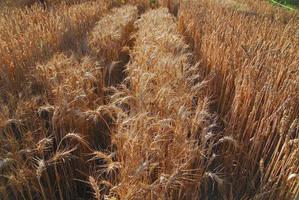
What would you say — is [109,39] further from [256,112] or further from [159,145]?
[159,145]

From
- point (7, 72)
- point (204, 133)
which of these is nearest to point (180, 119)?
point (204, 133)

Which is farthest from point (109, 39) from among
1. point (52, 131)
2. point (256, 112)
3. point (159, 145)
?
point (159, 145)

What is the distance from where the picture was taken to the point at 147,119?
163cm

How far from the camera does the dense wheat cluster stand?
1.58 meters

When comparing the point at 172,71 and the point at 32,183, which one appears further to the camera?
the point at 172,71

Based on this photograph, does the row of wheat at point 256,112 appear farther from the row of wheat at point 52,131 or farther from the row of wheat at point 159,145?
the row of wheat at point 52,131

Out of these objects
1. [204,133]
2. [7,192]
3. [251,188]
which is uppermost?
[204,133]

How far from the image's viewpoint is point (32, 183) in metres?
1.71

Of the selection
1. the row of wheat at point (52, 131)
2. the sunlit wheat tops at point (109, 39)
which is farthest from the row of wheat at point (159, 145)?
the sunlit wheat tops at point (109, 39)

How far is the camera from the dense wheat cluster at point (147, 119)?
5.17 ft

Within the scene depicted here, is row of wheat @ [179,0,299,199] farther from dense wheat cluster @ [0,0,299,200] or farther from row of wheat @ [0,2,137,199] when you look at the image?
row of wheat @ [0,2,137,199]

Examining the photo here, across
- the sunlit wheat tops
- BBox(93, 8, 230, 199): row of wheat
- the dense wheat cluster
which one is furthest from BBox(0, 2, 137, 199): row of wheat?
the sunlit wheat tops

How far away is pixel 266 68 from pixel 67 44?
2016 millimetres

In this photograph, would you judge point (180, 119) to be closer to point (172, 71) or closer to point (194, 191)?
point (194, 191)
